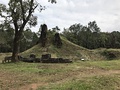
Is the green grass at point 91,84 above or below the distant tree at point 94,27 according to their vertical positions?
below

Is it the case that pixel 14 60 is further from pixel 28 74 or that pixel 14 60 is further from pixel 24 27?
pixel 28 74

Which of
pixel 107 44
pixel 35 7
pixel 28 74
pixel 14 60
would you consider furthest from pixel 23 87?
pixel 107 44

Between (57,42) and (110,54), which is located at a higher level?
(57,42)

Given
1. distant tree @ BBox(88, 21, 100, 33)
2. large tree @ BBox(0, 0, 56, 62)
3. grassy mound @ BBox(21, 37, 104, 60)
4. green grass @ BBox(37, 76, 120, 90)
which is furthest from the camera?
distant tree @ BBox(88, 21, 100, 33)

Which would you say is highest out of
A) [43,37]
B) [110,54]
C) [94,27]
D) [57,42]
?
[94,27]

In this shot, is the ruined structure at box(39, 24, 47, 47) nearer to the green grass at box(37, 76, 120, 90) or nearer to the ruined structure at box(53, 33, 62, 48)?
the ruined structure at box(53, 33, 62, 48)

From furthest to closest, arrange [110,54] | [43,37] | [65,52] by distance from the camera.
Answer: [43,37], [110,54], [65,52]

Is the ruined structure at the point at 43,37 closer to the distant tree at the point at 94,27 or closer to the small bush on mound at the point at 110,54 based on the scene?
the small bush on mound at the point at 110,54

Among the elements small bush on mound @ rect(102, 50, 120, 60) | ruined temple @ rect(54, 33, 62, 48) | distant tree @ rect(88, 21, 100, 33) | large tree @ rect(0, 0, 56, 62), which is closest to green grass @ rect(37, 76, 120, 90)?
large tree @ rect(0, 0, 56, 62)

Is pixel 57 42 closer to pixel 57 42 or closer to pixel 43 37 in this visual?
pixel 57 42


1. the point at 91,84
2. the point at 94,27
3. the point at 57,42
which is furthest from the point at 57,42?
the point at 94,27

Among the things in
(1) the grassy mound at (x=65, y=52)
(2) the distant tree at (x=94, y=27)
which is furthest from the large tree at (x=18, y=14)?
(2) the distant tree at (x=94, y=27)

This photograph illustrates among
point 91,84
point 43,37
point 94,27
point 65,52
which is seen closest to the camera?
point 91,84

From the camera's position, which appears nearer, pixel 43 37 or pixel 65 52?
pixel 65 52
